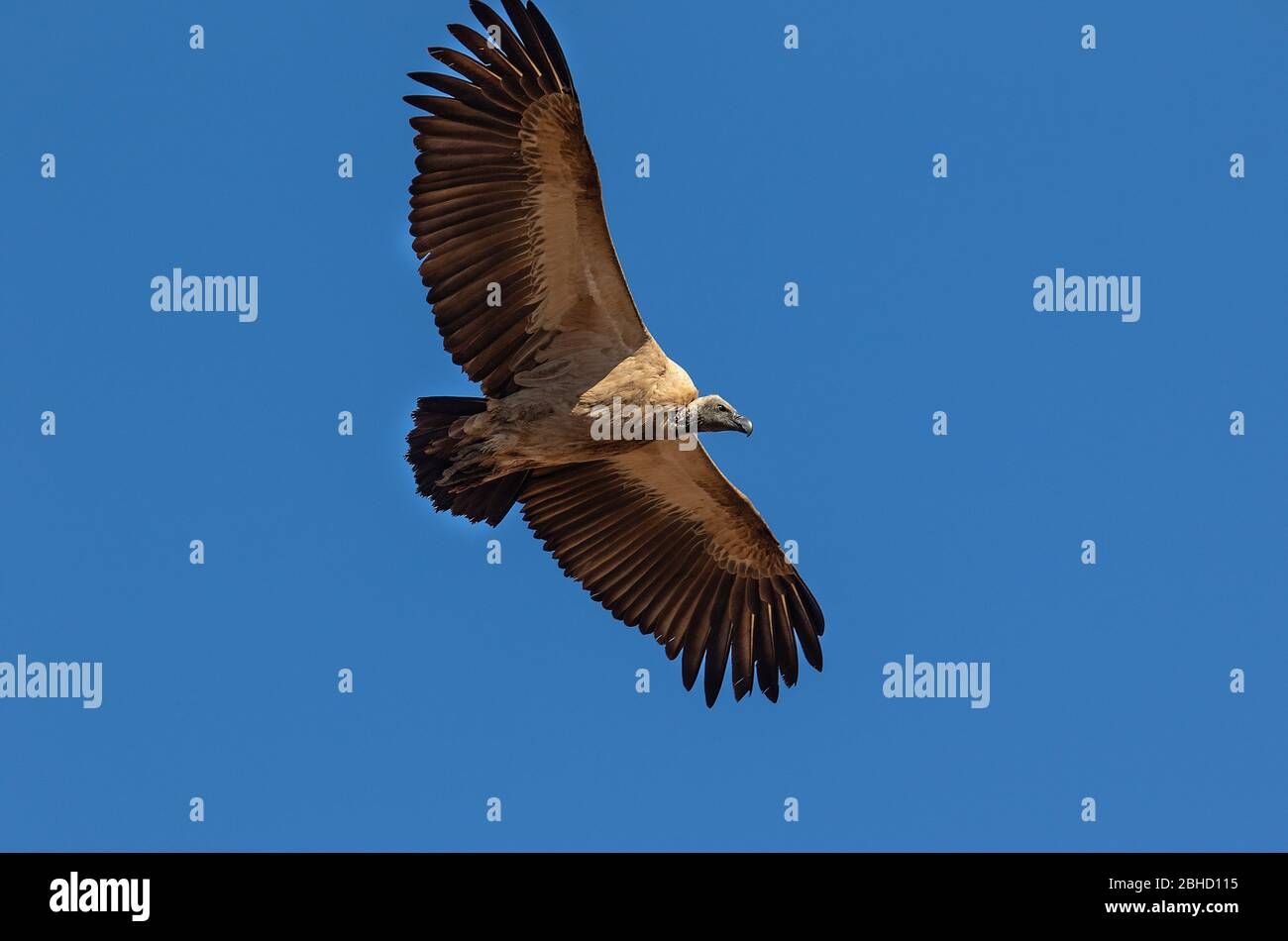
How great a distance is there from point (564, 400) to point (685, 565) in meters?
2.18

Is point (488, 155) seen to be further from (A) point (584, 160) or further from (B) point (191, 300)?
(B) point (191, 300)

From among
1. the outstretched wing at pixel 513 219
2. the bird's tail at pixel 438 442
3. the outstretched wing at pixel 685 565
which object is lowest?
the outstretched wing at pixel 685 565

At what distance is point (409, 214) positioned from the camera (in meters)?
12.2

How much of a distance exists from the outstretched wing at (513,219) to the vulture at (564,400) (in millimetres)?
10

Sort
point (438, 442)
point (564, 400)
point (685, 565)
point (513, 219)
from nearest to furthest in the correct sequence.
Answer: point (513, 219), point (438, 442), point (564, 400), point (685, 565)

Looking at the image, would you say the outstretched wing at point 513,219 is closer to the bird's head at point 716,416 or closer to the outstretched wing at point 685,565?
the bird's head at point 716,416

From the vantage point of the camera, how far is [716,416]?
42.0 ft

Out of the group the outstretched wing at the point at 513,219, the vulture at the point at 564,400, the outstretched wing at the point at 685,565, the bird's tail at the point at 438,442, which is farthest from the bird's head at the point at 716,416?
the bird's tail at the point at 438,442

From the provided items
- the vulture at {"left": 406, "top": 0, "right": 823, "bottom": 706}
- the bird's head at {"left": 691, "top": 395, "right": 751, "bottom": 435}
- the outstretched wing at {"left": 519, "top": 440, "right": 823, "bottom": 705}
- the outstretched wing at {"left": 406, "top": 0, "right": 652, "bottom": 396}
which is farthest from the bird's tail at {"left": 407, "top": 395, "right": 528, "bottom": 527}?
the bird's head at {"left": 691, "top": 395, "right": 751, "bottom": 435}

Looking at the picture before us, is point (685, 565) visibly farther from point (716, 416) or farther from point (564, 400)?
point (564, 400)

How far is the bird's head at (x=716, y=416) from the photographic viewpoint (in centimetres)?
1280

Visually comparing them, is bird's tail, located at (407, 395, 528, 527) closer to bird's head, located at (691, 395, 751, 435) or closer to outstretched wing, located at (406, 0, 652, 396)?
outstretched wing, located at (406, 0, 652, 396)

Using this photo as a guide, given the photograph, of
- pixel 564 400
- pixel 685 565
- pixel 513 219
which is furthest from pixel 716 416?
pixel 513 219
